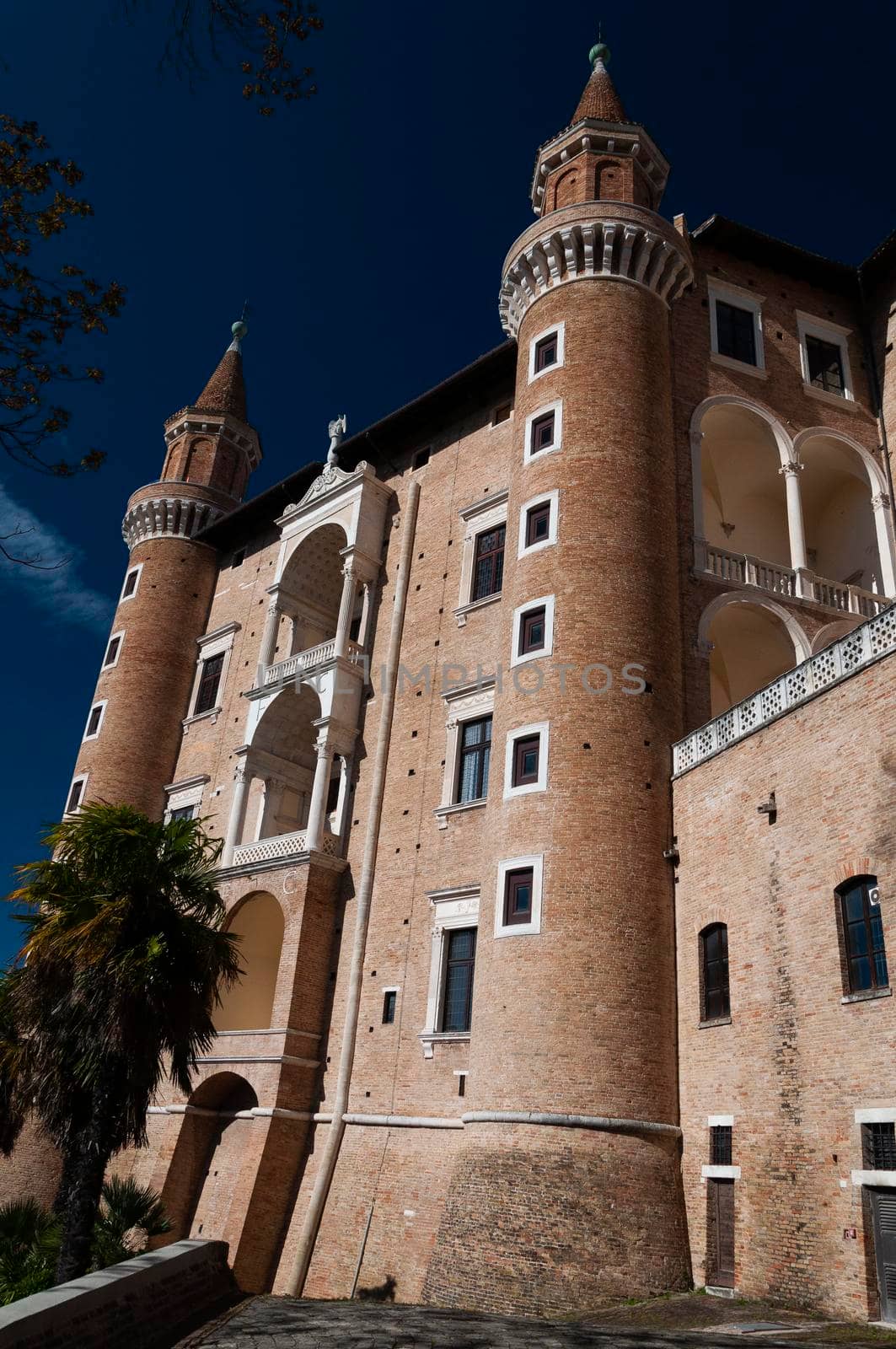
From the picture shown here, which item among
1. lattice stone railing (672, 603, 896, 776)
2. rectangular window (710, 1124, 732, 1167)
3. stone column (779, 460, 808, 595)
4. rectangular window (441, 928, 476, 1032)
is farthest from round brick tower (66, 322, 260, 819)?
rectangular window (710, 1124, 732, 1167)

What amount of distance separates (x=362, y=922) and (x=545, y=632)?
7.79m

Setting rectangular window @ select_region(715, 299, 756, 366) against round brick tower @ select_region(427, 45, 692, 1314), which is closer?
round brick tower @ select_region(427, 45, 692, 1314)

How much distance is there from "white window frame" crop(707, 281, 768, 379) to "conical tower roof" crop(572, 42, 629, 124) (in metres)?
5.28

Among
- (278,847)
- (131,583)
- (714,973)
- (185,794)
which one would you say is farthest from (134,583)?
(714,973)

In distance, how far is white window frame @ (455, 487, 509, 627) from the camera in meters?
26.2

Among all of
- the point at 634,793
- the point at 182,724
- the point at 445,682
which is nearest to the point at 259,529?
the point at 182,724

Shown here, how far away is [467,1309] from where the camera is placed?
1580cm

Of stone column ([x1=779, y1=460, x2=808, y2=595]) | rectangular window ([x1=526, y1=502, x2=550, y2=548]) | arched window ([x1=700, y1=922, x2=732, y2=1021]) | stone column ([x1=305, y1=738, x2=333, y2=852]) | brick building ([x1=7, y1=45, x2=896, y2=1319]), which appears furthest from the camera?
stone column ([x1=305, y1=738, x2=333, y2=852])

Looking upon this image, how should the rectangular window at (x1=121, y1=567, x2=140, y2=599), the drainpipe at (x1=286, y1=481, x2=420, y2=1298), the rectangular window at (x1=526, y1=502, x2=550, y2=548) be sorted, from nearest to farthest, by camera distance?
the drainpipe at (x1=286, y1=481, x2=420, y2=1298), the rectangular window at (x1=526, y1=502, x2=550, y2=548), the rectangular window at (x1=121, y1=567, x2=140, y2=599)

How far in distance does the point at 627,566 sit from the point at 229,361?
87.6 feet

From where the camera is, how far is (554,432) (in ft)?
79.0

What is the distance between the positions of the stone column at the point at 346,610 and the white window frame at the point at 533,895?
9.58 m

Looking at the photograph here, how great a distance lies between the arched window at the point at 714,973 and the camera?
695 inches

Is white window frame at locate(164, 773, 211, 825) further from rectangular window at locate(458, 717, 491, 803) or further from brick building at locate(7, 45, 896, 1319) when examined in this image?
rectangular window at locate(458, 717, 491, 803)
